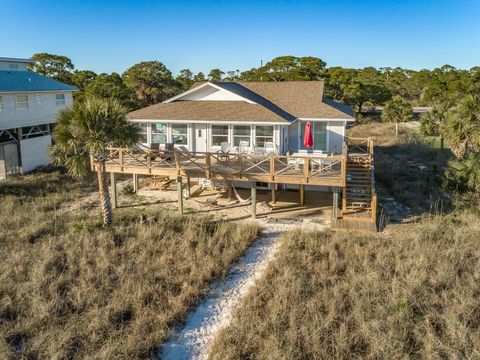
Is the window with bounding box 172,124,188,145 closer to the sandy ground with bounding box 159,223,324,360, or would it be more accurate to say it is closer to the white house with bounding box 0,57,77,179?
the sandy ground with bounding box 159,223,324,360

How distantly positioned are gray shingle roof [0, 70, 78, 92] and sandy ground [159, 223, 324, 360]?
68.2 feet

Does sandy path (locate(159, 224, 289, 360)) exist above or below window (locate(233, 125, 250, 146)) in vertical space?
below

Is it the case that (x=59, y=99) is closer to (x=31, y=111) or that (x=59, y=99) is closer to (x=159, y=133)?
(x=31, y=111)

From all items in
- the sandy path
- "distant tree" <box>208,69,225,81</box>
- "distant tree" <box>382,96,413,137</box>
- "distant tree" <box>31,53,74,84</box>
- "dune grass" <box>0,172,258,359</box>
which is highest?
"distant tree" <box>208,69,225,81</box>

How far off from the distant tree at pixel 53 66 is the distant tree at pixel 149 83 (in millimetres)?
8359

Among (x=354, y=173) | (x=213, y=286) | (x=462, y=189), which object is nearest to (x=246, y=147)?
(x=354, y=173)

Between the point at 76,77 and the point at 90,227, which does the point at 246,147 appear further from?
the point at 76,77

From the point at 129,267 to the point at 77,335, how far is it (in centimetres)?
356

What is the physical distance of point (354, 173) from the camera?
18.9 m

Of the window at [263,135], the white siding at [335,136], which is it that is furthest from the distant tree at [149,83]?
the white siding at [335,136]

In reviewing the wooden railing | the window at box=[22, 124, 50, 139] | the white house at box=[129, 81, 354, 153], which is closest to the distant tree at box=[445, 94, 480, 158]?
the white house at box=[129, 81, 354, 153]

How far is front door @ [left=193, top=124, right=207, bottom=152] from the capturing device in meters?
20.6

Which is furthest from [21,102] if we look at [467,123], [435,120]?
[435,120]

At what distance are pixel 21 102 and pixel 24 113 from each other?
0.76 meters
